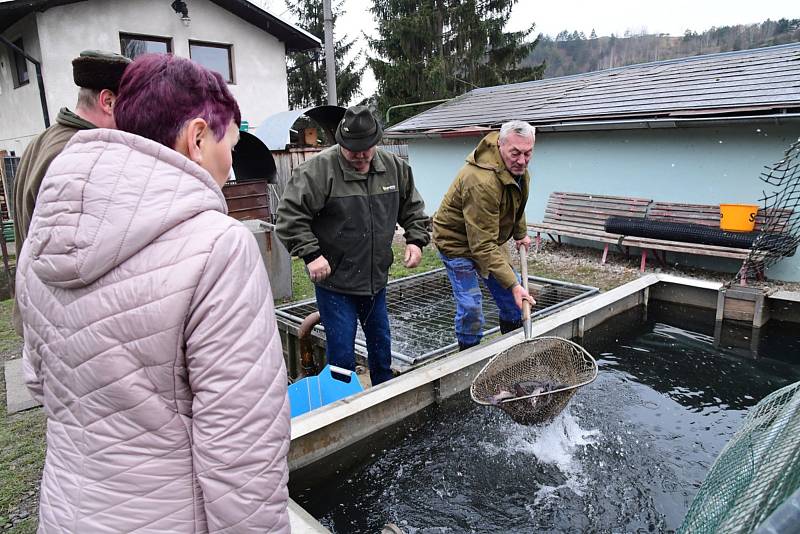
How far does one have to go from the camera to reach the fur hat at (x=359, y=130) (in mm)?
3096

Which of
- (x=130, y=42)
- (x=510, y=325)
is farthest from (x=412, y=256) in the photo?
(x=130, y=42)

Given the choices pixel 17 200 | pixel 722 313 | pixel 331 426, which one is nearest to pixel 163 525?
pixel 17 200

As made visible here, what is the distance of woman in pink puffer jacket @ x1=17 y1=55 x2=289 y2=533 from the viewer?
100 cm

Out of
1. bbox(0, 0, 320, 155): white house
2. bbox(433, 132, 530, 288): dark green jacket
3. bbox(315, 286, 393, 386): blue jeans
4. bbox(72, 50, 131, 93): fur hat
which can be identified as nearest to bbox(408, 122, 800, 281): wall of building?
bbox(433, 132, 530, 288): dark green jacket

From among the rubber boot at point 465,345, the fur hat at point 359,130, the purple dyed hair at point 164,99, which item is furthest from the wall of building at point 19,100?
the purple dyed hair at point 164,99

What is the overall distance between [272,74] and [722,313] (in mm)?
12480

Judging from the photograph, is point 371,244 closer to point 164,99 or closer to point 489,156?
point 489,156

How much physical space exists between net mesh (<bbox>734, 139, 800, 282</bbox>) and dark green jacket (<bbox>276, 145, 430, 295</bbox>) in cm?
485

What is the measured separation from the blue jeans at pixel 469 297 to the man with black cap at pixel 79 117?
2533 millimetres

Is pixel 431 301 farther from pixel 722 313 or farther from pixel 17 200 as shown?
pixel 17 200

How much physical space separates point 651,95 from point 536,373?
6642mm

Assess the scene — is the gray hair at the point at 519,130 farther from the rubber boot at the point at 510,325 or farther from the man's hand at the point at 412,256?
the rubber boot at the point at 510,325

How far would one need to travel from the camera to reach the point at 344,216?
10.8ft

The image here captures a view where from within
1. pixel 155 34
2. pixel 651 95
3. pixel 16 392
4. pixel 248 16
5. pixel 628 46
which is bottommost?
pixel 16 392
